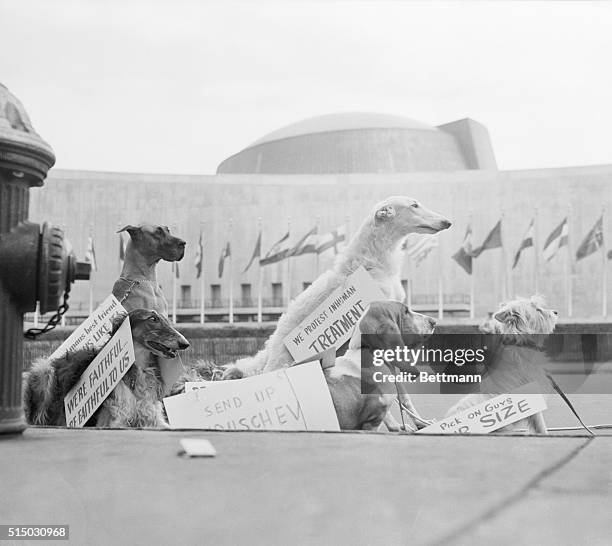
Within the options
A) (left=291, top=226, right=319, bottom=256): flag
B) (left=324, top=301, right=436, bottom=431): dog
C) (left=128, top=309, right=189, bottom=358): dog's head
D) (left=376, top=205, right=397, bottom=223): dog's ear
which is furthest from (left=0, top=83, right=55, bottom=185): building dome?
(left=291, top=226, right=319, bottom=256): flag

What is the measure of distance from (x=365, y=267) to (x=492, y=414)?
1.17 metres

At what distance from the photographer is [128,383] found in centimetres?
322

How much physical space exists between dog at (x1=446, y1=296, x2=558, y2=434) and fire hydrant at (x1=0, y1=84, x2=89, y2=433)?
1.68 meters

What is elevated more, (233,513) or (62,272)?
(62,272)

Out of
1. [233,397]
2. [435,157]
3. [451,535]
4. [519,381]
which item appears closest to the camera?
[451,535]

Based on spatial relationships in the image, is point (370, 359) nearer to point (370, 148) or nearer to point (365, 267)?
point (365, 267)

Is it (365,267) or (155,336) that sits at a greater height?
(365,267)

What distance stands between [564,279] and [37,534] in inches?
1309

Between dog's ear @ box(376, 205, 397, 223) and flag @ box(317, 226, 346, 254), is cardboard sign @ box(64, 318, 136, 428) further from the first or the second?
flag @ box(317, 226, 346, 254)

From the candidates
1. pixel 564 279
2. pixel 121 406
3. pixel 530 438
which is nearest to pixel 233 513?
pixel 530 438

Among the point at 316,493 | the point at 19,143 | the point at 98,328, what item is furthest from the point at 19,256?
the point at 98,328

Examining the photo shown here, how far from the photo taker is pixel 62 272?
86.1 inches

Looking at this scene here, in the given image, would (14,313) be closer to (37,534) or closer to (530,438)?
(37,534)

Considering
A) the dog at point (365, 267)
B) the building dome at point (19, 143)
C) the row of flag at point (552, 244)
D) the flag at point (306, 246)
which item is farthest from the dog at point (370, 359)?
the flag at point (306, 246)
